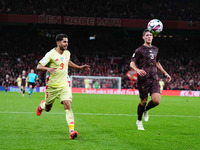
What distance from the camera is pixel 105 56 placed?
49312 mm

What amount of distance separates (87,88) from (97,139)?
1227 inches

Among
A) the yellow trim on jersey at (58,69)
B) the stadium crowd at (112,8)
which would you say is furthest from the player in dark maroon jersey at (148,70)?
the stadium crowd at (112,8)

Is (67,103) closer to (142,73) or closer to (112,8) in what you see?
(142,73)

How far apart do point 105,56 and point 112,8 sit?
7.09 metres

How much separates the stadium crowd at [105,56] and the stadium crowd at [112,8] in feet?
20.0

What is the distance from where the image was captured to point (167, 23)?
1727 inches

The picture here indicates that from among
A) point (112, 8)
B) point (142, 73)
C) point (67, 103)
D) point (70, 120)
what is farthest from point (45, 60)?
point (112, 8)

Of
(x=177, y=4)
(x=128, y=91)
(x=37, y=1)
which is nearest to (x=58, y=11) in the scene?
(x=37, y=1)

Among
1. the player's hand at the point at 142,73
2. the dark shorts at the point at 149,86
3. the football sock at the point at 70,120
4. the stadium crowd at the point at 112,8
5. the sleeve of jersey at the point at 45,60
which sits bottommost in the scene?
the football sock at the point at 70,120

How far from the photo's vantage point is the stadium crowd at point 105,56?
44031 millimetres

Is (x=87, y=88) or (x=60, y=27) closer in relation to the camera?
(x=87, y=88)

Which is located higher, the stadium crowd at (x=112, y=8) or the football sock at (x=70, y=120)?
the stadium crowd at (x=112, y=8)

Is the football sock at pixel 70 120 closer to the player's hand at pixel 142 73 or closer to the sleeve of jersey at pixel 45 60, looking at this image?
the sleeve of jersey at pixel 45 60

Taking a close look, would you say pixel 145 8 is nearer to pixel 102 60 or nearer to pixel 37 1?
pixel 102 60
